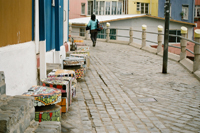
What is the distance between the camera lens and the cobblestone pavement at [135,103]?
539 centimetres

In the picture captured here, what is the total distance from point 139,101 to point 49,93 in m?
2.59

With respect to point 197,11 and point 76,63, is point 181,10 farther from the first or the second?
point 76,63

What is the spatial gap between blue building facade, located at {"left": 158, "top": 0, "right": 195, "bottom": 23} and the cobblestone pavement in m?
34.3

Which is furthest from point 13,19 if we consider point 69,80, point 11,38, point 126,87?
point 126,87

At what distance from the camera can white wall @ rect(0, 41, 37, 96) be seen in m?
4.63

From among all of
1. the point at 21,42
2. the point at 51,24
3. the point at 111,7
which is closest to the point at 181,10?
the point at 111,7

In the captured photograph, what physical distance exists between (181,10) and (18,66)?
42.0 metres

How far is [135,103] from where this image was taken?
22.7 ft

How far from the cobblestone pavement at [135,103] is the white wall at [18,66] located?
34.8 inches

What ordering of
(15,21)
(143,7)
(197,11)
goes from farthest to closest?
1. (197,11)
2. (143,7)
3. (15,21)

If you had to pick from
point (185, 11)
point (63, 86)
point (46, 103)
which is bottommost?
point (46, 103)

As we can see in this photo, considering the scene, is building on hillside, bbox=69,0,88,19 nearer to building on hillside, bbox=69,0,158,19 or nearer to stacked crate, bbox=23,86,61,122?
building on hillside, bbox=69,0,158,19

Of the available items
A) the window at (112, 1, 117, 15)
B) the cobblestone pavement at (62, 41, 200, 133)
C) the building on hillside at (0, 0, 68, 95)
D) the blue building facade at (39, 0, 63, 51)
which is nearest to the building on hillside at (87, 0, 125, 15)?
the window at (112, 1, 117, 15)

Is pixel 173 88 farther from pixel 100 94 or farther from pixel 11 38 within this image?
pixel 11 38
